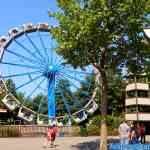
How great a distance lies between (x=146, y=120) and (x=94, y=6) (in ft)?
163

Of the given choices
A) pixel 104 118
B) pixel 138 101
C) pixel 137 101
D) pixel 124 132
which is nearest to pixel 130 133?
pixel 124 132

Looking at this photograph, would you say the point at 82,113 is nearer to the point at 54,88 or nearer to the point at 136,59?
the point at 54,88

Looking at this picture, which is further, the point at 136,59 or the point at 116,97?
the point at 116,97

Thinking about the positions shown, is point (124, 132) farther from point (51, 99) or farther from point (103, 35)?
point (51, 99)

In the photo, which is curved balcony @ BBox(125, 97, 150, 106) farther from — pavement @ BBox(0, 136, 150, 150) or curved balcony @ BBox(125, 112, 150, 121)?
pavement @ BBox(0, 136, 150, 150)

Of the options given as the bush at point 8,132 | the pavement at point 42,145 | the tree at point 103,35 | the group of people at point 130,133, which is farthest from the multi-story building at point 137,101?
the tree at point 103,35

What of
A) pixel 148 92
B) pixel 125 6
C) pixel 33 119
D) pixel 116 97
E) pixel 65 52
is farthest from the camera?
pixel 148 92

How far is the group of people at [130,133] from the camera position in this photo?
88.7 ft

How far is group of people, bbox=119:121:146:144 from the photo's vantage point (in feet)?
88.7

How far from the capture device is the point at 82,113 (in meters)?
54.4

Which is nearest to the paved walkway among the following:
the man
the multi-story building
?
the man

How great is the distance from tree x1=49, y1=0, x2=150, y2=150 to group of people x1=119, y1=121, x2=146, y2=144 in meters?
1.30

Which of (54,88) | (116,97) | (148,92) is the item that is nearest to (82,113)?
(54,88)

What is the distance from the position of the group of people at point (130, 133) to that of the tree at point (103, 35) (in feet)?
4.28
